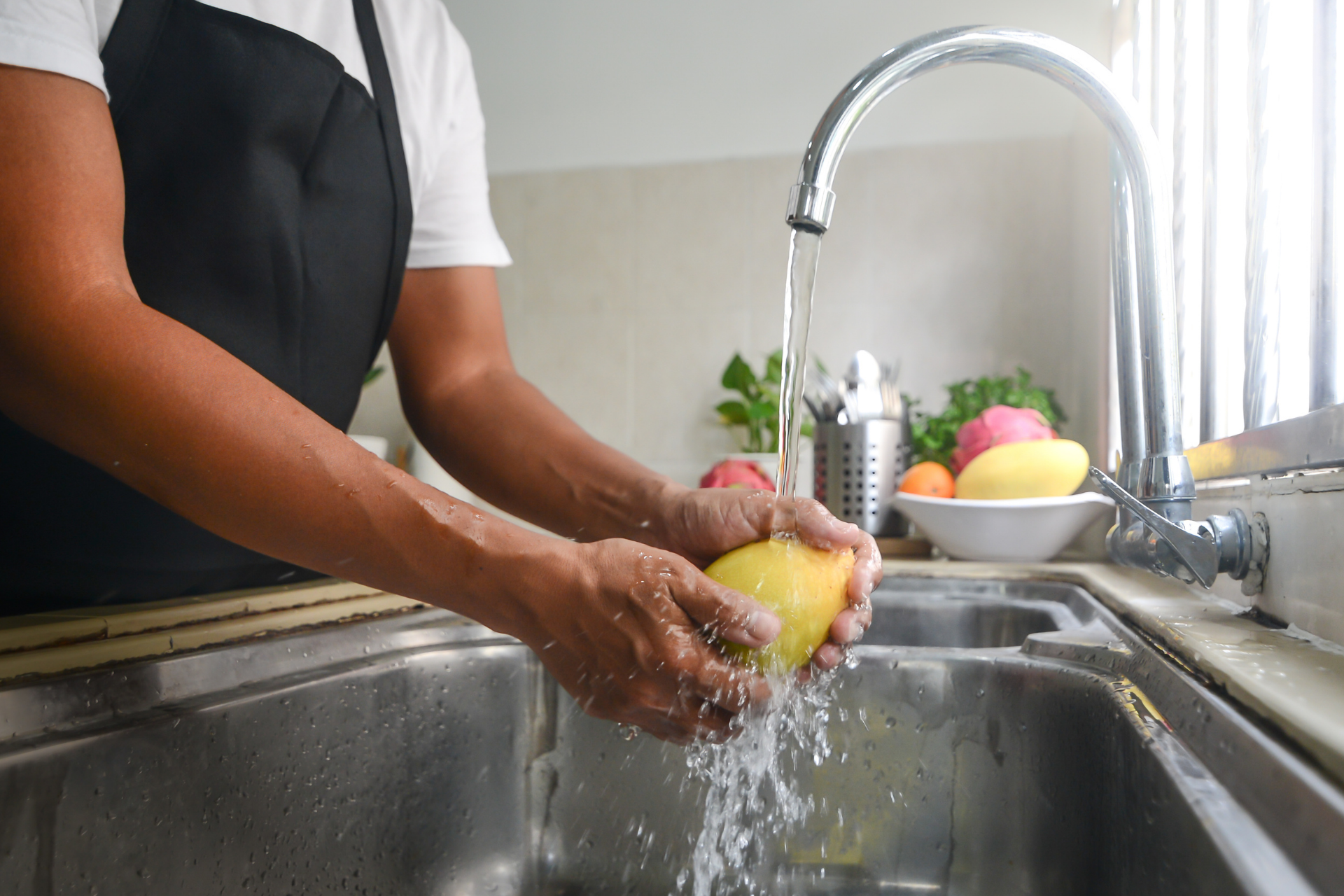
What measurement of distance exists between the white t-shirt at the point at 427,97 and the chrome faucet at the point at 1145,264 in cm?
43

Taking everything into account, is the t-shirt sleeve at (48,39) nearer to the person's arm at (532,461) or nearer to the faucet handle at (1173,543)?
the person's arm at (532,461)

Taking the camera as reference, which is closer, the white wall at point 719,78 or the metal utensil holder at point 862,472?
the metal utensil holder at point 862,472

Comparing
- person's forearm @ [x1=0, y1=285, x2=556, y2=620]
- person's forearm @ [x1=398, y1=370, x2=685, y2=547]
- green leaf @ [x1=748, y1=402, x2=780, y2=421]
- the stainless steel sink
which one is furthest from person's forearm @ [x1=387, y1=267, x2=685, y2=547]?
green leaf @ [x1=748, y1=402, x2=780, y2=421]

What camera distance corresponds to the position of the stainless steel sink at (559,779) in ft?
1.25

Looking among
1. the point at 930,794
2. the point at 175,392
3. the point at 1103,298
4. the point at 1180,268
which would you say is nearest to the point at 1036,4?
the point at 1103,298

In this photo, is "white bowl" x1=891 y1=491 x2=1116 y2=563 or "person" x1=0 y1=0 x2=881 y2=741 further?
"white bowl" x1=891 y1=491 x2=1116 y2=563

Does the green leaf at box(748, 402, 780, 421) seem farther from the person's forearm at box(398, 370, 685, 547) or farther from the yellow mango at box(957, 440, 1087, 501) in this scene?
the person's forearm at box(398, 370, 685, 547)

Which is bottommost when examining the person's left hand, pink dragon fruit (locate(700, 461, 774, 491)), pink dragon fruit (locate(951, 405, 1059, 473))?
the person's left hand

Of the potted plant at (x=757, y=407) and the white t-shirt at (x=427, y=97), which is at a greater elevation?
the white t-shirt at (x=427, y=97)

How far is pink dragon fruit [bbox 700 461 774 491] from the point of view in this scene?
1.34m

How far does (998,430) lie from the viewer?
117cm

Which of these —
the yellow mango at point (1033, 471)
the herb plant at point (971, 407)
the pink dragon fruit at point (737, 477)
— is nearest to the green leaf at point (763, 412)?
the pink dragon fruit at point (737, 477)

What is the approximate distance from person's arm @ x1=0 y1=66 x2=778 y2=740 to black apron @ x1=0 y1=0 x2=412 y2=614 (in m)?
0.15

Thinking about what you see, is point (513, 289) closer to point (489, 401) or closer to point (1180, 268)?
point (489, 401)
